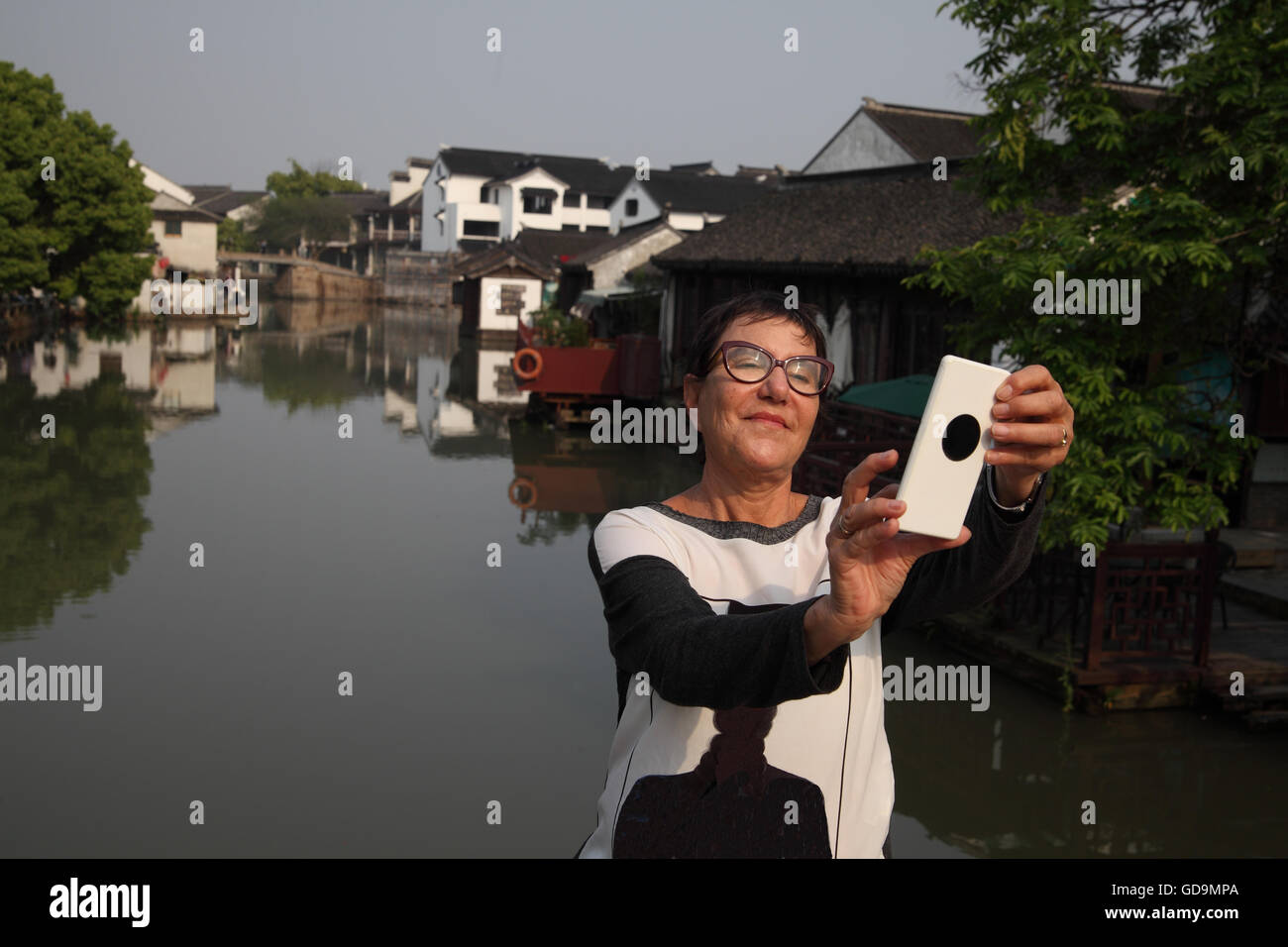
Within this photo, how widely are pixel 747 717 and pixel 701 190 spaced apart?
176ft

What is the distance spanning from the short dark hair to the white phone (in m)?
0.57

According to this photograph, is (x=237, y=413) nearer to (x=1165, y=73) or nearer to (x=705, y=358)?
(x=1165, y=73)

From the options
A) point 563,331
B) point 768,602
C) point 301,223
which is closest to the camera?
point 768,602

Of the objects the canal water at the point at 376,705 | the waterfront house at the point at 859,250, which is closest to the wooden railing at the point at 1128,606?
the canal water at the point at 376,705

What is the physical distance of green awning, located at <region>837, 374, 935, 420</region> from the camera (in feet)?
40.2

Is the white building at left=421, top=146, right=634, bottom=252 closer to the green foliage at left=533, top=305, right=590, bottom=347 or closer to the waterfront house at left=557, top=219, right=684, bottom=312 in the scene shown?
the waterfront house at left=557, top=219, right=684, bottom=312

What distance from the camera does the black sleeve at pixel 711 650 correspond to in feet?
5.64

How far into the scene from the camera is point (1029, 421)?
180 cm

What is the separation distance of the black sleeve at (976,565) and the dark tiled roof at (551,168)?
63168 mm

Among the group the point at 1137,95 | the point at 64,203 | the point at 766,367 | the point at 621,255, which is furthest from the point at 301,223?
the point at 766,367

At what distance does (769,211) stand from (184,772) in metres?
18.2

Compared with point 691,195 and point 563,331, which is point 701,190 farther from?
point 563,331

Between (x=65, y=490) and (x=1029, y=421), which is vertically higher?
(x=1029, y=421)

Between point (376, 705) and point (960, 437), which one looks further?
point (376, 705)
